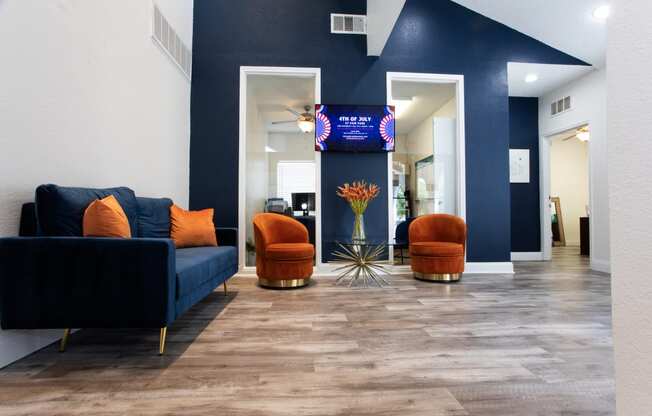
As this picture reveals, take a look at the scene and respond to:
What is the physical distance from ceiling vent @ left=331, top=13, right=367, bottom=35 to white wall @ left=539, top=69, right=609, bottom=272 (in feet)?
12.1

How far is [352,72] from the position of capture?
14.8 feet

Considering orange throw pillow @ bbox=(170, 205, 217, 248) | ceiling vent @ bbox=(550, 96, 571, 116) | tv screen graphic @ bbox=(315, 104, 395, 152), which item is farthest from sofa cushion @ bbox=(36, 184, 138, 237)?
ceiling vent @ bbox=(550, 96, 571, 116)

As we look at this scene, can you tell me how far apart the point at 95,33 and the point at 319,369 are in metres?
2.92

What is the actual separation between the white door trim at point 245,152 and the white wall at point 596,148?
4222 mm

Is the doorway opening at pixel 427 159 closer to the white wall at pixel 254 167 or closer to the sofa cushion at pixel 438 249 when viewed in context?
the sofa cushion at pixel 438 249

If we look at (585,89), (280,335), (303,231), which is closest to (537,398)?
(280,335)

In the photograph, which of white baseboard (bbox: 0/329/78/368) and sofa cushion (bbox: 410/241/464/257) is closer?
white baseboard (bbox: 0/329/78/368)

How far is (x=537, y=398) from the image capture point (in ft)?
4.65

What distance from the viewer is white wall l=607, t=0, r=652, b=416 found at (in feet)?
2.46

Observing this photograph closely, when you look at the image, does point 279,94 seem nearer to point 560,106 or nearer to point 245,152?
point 245,152

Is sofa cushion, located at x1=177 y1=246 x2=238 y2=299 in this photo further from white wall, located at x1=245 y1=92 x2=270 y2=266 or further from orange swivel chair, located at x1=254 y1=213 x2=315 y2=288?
white wall, located at x1=245 y1=92 x2=270 y2=266

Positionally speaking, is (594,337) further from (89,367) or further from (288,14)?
(288,14)

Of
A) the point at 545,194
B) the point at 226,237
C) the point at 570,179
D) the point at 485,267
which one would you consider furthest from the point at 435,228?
the point at 570,179

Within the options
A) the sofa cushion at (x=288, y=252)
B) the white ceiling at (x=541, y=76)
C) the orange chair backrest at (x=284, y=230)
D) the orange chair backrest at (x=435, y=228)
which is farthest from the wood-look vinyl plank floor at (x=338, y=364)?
the white ceiling at (x=541, y=76)
